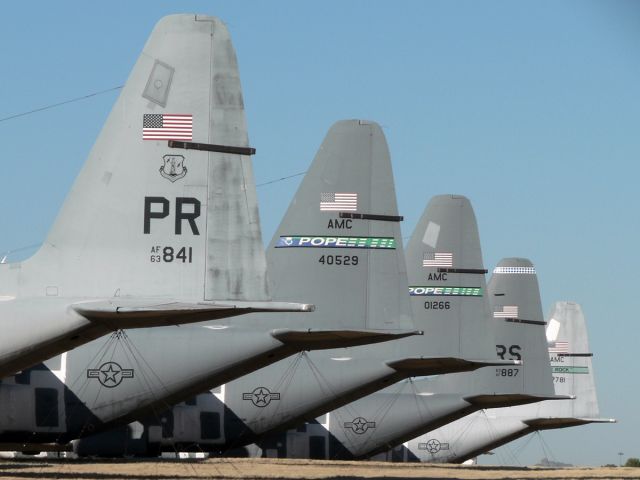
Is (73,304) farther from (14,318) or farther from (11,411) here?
(11,411)

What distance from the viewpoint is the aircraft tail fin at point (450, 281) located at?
158ft

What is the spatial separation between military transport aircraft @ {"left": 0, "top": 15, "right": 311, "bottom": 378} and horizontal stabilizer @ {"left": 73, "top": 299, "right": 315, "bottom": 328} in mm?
103

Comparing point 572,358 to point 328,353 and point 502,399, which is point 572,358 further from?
point 328,353

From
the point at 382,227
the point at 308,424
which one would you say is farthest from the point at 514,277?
the point at 382,227

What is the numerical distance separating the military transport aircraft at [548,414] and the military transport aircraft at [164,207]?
27.4m

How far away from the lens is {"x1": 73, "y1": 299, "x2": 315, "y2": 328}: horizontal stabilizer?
2803cm

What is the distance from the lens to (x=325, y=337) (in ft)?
125

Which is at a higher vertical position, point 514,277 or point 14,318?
point 514,277

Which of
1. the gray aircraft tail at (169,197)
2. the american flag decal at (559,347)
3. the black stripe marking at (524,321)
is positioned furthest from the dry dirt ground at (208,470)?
the american flag decal at (559,347)

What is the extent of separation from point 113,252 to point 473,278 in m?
22.0

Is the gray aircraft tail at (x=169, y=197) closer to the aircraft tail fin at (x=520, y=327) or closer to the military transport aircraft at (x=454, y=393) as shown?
the military transport aircraft at (x=454, y=393)

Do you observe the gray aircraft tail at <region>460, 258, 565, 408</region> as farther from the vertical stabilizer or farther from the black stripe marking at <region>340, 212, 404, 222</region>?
the black stripe marking at <region>340, 212, 404, 222</region>

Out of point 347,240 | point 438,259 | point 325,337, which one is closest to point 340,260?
point 347,240

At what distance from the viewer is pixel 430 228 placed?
50062 millimetres
